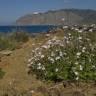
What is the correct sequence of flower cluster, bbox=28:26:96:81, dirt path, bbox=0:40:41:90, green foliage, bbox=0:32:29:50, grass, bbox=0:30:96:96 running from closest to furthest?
1. grass, bbox=0:30:96:96
2. flower cluster, bbox=28:26:96:81
3. dirt path, bbox=0:40:41:90
4. green foliage, bbox=0:32:29:50

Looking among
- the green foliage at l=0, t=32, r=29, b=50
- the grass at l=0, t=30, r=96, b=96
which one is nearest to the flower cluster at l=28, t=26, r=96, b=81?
the grass at l=0, t=30, r=96, b=96

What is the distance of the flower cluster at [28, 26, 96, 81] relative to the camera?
9.82m

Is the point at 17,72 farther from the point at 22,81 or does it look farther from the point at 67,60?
the point at 67,60

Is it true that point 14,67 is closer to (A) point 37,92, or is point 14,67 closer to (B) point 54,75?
(B) point 54,75

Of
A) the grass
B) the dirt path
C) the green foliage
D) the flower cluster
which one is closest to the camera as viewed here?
the grass

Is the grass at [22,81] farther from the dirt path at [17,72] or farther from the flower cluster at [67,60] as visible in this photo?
the flower cluster at [67,60]

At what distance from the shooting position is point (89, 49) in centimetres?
1091

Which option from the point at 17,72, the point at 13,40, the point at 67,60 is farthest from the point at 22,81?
the point at 13,40

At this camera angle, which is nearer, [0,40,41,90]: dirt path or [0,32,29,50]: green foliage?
[0,40,41,90]: dirt path

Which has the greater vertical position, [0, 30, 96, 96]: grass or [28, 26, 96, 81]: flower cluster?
[28, 26, 96, 81]: flower cluster

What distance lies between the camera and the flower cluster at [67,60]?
982 cm

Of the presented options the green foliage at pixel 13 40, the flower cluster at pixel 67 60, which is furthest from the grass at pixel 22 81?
the green foliage at pixel 13 40

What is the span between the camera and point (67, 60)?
10.3 meters

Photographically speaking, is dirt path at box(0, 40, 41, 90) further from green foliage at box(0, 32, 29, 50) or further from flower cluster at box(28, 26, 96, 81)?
green foliage at box(0, 32, 29, 50)
